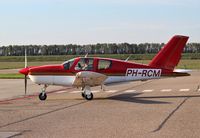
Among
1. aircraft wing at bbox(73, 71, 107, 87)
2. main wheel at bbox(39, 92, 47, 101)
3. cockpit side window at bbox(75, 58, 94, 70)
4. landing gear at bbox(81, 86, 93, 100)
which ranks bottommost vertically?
main wheel at bbox(39, 92, 47, 101)

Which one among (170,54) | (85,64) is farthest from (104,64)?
(170,54)

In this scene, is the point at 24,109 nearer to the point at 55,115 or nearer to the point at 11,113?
the point at 11,113

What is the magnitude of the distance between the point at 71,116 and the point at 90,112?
1.07m

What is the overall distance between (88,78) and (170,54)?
14.6 ft

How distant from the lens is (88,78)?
60.1ft

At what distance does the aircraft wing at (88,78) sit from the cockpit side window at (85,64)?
0.61m

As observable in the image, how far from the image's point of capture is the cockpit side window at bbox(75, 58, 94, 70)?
18.8 m

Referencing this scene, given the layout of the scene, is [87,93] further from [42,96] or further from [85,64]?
[42,96]

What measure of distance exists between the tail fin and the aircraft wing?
2787mm

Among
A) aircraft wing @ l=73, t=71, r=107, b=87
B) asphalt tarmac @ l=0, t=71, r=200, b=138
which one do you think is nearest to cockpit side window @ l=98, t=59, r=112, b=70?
aircraft wing @ l=73, t=71, r=107, b=87

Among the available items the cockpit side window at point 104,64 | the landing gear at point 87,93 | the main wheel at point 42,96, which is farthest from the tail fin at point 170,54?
the main wheel at point 42,96

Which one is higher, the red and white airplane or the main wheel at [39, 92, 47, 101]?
the red and white airplane

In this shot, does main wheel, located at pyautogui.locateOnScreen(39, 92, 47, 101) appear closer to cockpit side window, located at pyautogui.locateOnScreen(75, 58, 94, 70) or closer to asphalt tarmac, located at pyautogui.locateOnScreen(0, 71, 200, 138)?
cockpit side window, located at pyautogui.locateOnScreen(75, 58, 94, 70)

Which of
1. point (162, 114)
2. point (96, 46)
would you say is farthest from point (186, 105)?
point (96, 46)
